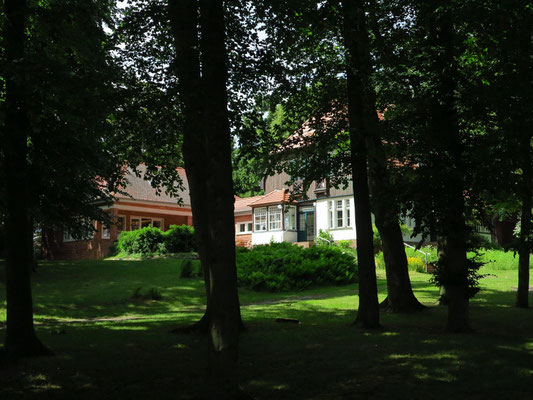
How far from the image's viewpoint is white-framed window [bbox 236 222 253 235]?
44.8m

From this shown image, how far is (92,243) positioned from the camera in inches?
1356

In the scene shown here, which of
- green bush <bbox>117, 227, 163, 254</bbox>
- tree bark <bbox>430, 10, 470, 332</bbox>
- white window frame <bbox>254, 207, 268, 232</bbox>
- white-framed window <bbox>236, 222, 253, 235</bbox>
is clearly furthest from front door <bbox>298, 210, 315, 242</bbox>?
tree bark <bbox>430, 10, 470, 332</bbox>

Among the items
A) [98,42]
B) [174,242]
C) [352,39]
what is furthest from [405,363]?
[174,242]

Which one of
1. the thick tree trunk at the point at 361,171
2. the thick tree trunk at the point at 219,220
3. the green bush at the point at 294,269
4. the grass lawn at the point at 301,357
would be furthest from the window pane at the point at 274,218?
the thick tree trunk at the point at 219,220

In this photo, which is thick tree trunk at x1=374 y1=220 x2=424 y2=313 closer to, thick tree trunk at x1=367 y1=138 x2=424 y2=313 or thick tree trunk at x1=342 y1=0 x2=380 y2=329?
thick tree trunk at x1=367 y1=138 x2=424 y2=313

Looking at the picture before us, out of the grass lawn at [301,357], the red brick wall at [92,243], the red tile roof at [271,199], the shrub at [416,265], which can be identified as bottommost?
the grass lawn at [301,357]

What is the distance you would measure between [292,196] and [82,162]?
216 inches

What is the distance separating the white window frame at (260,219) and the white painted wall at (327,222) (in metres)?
5.20

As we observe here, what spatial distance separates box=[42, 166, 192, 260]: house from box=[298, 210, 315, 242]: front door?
855cm

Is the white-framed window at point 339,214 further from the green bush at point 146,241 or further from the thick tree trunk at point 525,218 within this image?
the thick tree trunk at point 525,218

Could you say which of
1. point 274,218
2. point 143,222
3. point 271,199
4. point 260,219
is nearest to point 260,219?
point 260,219

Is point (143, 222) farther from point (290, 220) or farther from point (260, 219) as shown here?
point (290, 220)

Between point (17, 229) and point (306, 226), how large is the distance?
31.4 m

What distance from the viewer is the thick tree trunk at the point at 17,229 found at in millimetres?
8266
